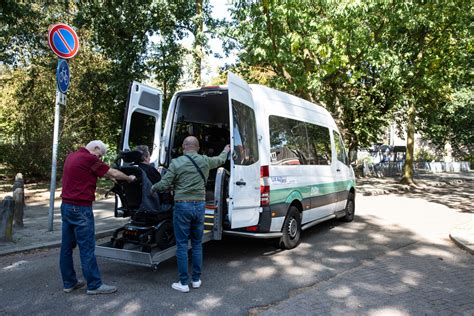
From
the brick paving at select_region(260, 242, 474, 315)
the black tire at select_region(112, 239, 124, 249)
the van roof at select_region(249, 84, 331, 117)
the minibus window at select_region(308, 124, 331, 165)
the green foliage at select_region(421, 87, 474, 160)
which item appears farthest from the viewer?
the green foliage at select_region(421, 87, 474, 160)

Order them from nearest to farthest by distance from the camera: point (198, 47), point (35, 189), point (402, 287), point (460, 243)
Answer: point (402, 287) < point (460, 243) < point (35, 189) < point (198, 47)

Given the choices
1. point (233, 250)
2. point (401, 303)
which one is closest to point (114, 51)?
point (233, 250)

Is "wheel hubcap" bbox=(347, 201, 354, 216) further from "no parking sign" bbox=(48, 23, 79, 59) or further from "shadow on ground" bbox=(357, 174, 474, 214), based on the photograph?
"no parking sign" bbox=(48, 23, 79, 59)

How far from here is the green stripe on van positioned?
6.05m

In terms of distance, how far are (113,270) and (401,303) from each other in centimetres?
365

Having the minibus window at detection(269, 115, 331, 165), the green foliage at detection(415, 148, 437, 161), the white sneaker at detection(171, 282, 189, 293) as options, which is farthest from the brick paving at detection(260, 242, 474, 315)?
the green foliage at detection(415, 148, 437, 161)

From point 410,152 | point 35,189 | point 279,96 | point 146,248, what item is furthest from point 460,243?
point 410,152

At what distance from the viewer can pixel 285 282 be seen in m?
5.08

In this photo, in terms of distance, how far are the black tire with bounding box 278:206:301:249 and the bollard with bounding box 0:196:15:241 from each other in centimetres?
449

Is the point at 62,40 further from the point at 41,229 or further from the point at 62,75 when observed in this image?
the point at 41,229

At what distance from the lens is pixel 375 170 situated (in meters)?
28.5

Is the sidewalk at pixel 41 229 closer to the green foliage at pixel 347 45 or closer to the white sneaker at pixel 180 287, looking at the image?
the white sneaker at pixel 180 287

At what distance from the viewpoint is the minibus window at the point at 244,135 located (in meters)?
5.53

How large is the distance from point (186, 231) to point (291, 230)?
245 centimetres
